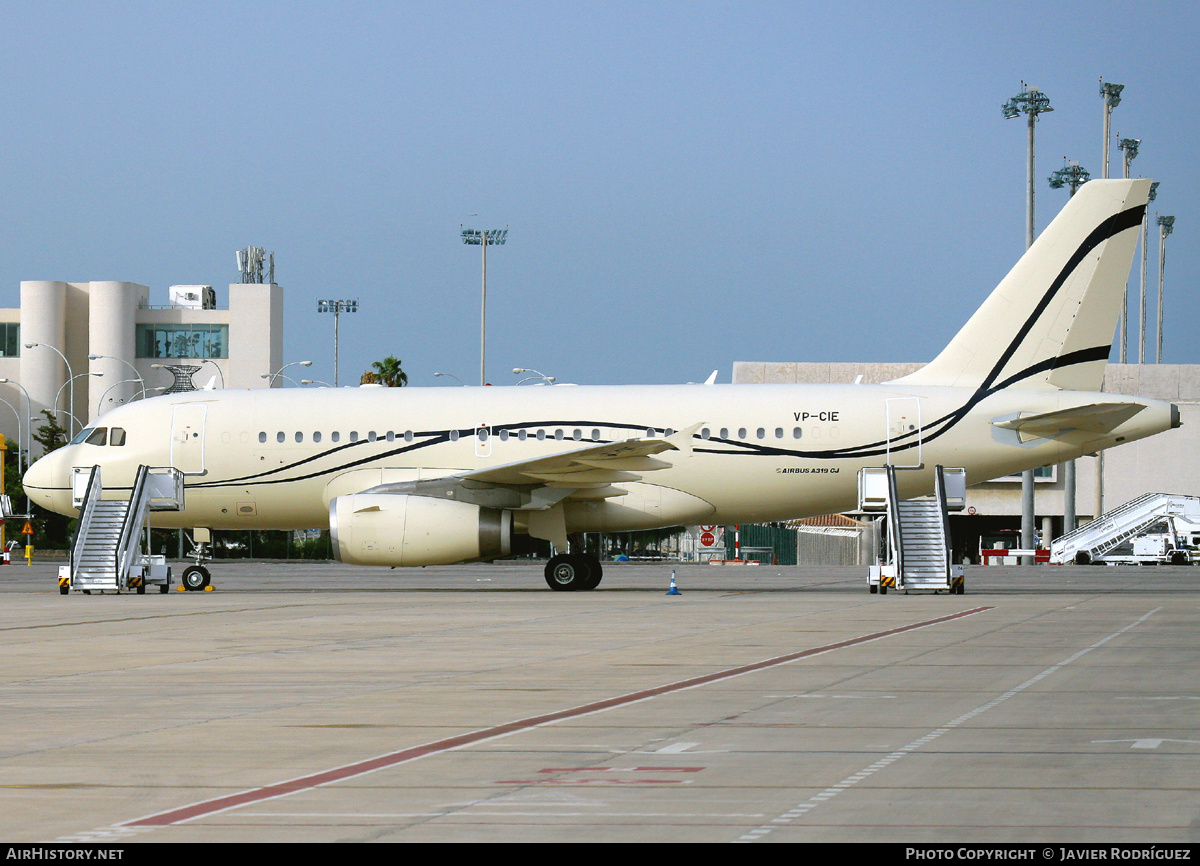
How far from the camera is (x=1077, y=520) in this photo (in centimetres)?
9375

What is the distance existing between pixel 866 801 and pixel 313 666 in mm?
8895

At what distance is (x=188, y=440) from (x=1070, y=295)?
19034 millimetres

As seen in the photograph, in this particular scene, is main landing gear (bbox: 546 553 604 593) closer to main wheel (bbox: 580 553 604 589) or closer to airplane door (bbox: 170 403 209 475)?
main wheel (bbox: 580 553 604 589)

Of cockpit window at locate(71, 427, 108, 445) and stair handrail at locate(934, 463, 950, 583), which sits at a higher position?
cockpit window at locate(71, 427, 108, 445)

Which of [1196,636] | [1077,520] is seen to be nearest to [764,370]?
[1077,520]

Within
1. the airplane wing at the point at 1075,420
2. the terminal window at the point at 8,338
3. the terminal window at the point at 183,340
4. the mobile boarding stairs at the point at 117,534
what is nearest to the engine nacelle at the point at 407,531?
the mobile boarding stairs at the point at 117,534

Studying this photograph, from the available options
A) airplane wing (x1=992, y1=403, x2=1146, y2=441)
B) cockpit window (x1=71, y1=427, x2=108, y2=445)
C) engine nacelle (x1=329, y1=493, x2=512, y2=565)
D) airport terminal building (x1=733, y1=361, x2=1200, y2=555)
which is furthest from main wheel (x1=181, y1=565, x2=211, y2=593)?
airport terminal building (x1=733, y1=361, x2=1200, y2=555)

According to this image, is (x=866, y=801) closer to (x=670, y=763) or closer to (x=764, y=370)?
(x=670, y=763)

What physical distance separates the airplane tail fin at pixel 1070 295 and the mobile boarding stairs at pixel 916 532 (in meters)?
2.55

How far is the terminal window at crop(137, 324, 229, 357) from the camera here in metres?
114

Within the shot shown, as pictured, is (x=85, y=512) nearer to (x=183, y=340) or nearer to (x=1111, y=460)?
(x=1111, y=460)

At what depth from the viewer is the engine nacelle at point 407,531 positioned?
93.6 feet

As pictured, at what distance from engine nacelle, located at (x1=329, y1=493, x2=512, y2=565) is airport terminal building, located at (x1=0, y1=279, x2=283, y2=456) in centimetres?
8241

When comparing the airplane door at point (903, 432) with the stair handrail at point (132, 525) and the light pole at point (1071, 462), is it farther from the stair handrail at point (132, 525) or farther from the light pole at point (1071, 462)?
the light pole at point (1071, 462)
